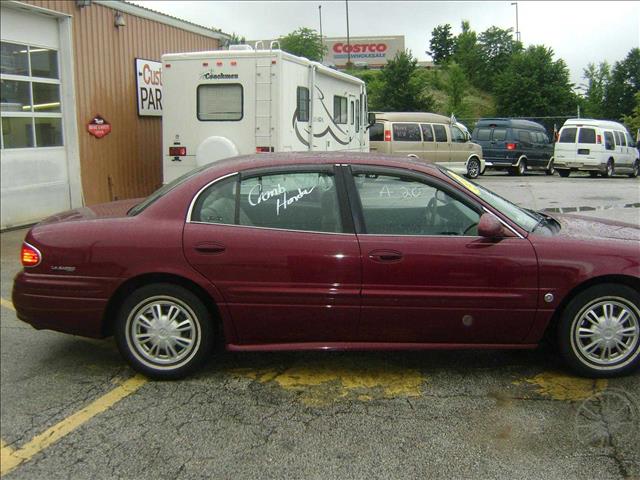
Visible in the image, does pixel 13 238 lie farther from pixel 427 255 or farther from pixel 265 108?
pixel 427 255

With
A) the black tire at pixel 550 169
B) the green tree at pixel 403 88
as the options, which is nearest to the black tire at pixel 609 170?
the black tire at pixel 550 169

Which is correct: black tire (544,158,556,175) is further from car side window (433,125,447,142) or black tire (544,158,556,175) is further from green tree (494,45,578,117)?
green tree (494,45,578,117)

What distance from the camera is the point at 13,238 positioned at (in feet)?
30.4

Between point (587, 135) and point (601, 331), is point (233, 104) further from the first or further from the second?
point (587, 135)

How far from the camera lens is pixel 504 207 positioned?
445 cm

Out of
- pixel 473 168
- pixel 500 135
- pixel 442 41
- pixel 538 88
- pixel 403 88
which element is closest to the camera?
pixel 473 168

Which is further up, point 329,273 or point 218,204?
point 218,204

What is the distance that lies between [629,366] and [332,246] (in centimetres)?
209

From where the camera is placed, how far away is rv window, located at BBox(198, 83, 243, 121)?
930cm

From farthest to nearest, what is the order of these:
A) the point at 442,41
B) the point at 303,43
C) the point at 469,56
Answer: the point at 442,41
the point at 469,56
the point at 303,43

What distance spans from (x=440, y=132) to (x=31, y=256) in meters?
16.5

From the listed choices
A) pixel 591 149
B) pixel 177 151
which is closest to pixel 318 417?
pixel 177 151

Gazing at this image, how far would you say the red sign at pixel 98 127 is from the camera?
11336 mm

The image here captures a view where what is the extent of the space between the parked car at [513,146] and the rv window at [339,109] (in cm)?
1119
